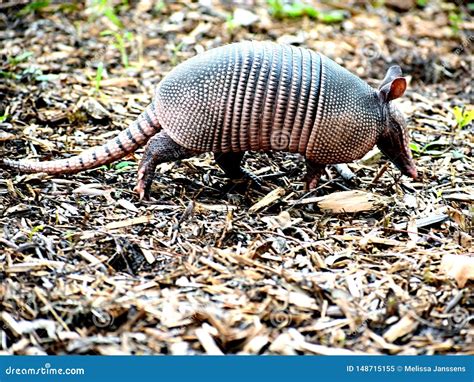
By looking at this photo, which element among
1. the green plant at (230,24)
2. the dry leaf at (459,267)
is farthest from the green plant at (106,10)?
the dry leaf at (459,267)

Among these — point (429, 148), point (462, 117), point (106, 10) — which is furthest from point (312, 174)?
point (106, 10)

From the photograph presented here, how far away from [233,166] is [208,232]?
103cm

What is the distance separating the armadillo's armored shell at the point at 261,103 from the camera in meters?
5.66

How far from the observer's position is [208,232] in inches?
213

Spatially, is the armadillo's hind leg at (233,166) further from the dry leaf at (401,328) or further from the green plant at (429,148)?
the dry leaf at (401,328)

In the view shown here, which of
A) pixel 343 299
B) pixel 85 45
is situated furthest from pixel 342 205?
pixel 85 45

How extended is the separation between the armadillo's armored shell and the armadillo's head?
0.79 feet

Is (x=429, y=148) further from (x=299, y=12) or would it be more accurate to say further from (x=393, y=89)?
(x=299, y=12)

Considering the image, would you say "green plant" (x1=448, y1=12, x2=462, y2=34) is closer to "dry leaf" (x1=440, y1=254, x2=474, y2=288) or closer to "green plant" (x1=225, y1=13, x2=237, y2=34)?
"green plant" (x1=225, y1=13, x2=237, y2=34)

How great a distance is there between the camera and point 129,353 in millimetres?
4039

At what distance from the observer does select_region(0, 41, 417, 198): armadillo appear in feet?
18.6

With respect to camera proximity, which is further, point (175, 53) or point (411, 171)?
point (175, 53)

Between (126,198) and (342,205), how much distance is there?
1723 millimetres

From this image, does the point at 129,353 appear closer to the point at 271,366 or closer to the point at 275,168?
the point at 271,366
